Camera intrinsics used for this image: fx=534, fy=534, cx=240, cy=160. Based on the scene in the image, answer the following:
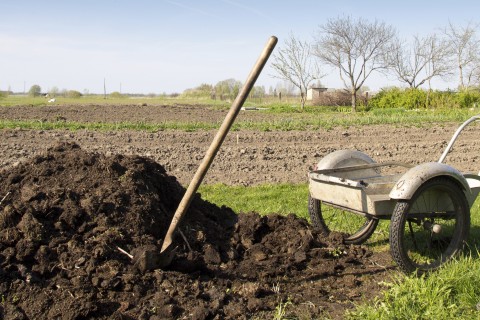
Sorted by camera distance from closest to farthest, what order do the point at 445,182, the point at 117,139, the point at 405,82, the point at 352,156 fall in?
the point at 445,182 → the point at 352,156 → the point at 117,139 → the point at 405,82

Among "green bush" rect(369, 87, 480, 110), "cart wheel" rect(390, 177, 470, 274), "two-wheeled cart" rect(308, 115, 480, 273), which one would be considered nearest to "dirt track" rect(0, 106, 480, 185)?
"two-wheeled cart" rect(308, 115, 480, 273)

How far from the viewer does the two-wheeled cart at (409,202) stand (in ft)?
13.9

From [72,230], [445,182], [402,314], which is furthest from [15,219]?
[445,182]

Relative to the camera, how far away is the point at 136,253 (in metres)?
3.96

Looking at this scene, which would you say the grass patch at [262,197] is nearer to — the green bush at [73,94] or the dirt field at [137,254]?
the dirt field at [137,254]

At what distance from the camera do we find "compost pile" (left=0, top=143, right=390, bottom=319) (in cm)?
353

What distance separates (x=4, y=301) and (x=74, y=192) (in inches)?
48.0

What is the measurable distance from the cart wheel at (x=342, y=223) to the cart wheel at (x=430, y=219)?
1.56 ft

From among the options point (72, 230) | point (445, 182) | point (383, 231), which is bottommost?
point (383, 231)

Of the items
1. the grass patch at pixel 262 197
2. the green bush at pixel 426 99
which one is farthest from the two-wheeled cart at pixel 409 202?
the green bush at pixel 426 99

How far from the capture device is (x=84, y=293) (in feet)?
11.5

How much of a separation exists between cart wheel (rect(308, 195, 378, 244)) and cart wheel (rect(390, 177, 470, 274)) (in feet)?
1.56

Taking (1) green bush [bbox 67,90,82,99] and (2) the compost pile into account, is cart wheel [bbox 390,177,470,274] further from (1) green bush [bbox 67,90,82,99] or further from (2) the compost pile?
(1) green bush [bbox 67,90,82,99]

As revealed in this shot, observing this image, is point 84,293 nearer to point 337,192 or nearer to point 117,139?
point 337,192
